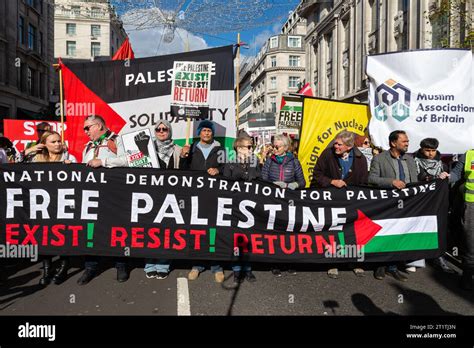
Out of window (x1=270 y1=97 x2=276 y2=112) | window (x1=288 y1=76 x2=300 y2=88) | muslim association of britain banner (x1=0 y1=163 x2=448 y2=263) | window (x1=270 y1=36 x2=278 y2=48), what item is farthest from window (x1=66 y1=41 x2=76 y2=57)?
muslim association of britain banner (x1=0 y1=163 x2=448 y2=263)

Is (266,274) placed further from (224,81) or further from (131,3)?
(131,3)

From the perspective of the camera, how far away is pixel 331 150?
16.2ft

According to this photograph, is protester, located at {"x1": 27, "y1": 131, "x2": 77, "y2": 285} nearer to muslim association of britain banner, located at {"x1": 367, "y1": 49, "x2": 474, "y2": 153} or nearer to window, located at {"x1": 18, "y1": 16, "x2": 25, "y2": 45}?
muslim association of britain banner, located at {"x1": 367, "y1": 49, "x2": 474, "y2": 153}

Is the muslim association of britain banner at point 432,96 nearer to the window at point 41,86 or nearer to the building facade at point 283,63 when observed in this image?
the window at point 41,86

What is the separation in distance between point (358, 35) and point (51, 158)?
26003 mm

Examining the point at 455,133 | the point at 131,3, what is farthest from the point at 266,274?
the point at 131,3

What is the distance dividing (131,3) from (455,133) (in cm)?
703

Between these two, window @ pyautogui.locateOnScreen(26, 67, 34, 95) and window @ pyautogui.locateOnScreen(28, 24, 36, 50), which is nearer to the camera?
window @ pyautogui.locateOnScreen(26, 67, 34, 95)

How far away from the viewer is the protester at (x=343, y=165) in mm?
4750

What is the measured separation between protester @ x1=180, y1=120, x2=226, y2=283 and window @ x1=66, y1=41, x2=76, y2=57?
62286 millimetres

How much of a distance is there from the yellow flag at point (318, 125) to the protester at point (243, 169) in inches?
96.0

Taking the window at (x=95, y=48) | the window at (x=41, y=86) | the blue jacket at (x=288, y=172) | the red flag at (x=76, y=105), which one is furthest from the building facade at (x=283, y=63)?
the blue jacket at (x=288, y=172)

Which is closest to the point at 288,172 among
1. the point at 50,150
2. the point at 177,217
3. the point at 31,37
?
the point at 177,217

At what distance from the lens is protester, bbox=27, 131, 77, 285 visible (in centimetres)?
445
